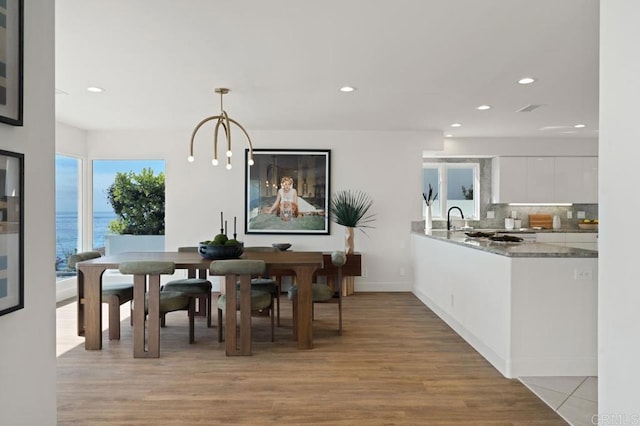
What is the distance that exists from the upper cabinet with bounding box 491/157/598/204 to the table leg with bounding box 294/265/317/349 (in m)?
4.44

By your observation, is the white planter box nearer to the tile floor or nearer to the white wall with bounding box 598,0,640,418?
the tile floor

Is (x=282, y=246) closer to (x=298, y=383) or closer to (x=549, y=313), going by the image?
(x=298, y=383)

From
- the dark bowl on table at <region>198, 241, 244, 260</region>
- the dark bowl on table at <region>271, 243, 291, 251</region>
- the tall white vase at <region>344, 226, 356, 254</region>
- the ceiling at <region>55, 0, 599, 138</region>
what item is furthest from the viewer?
the tall white vase at <region>344, 226, 356, 254</region>

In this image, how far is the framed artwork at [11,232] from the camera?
1.53 meters

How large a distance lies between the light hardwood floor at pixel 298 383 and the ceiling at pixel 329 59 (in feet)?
8.25

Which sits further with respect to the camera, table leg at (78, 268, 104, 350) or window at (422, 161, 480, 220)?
window at (422, 161, 480, 220)

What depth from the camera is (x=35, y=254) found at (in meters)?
1.71

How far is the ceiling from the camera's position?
273cm

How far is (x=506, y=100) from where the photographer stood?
15.9ft

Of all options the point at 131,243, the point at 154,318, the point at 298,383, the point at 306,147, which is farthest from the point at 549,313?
the point at 131,243

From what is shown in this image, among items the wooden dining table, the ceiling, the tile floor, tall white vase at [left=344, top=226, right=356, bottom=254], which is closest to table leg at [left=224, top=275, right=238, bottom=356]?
the wooden dining table

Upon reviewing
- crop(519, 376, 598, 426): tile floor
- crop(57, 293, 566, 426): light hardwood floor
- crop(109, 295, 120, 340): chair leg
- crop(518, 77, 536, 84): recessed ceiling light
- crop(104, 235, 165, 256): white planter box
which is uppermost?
crop(518, 77, 536, 84): recessed ceiling light

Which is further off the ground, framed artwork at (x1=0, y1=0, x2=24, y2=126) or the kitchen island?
framed artwork at (x1=0, y1=0, x2=24, y2=126)

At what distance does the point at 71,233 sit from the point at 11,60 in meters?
5.75
